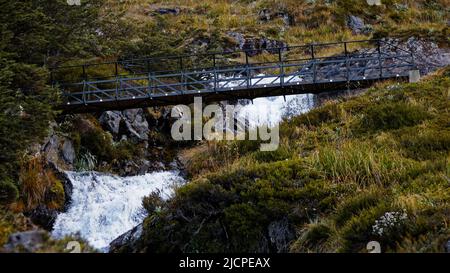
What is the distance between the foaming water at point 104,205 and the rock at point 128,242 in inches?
73.5

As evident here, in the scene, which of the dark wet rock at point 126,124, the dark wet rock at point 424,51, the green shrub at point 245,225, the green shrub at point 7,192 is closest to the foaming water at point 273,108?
the dark wet rock at point 424,51

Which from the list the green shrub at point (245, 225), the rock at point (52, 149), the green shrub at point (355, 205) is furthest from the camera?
the rock at point (52, 149)

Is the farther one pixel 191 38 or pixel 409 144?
pixel 191 38

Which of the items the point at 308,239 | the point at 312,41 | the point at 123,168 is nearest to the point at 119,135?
the point at 123,168

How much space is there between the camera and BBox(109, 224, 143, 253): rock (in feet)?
28.3

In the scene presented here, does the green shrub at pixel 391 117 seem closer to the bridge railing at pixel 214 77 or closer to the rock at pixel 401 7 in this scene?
the bridge railing at pixel 214 77

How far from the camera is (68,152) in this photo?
1678 cm

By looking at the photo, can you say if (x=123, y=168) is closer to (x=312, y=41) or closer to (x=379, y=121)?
(x=379, y=121)

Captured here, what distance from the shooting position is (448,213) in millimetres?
6203

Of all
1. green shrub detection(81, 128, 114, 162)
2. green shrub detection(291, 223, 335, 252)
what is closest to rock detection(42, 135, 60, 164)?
green shrub detection(81, 128, 114, 162)

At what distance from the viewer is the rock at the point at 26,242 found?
4.78 meters

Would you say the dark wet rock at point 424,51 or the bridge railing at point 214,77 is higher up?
the dark wet rock at point 424,51

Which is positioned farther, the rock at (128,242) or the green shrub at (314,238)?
the rock at (128,242)

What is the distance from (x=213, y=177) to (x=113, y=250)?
7.41ft
